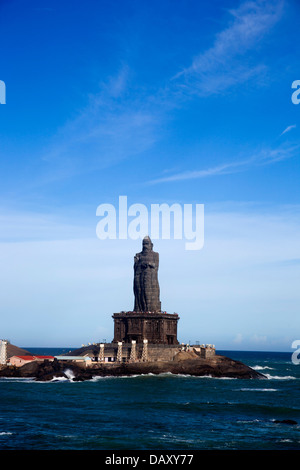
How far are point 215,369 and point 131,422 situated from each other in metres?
56.8

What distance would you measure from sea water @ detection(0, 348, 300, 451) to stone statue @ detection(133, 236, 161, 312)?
30713 mm

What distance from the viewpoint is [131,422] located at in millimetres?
46750

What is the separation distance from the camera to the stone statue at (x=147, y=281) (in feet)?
367

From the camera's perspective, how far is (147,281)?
11206 cm

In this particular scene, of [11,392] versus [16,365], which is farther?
[16,365]

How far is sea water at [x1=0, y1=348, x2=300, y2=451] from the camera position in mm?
38219

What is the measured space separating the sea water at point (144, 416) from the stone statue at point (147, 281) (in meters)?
30.7

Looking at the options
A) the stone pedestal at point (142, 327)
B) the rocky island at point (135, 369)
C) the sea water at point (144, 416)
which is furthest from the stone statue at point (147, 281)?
the sea water at point (144, 416)

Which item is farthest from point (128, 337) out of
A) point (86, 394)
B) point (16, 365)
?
point (86, 394)

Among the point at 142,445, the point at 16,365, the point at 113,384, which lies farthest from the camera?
the point at 16,365

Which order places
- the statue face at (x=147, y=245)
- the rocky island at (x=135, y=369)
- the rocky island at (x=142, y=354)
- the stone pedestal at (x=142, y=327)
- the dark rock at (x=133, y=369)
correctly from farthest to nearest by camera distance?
1. the statue face at (x=147, y=245)
2. the stone pedestal at (x=142, y=327)
3. the rocky island at (x=142, y=354)
4. the dark rock at (x=133, y=369)
5. the rocky island at (x=135, y=369)

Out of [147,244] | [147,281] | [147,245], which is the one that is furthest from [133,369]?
[147,244]

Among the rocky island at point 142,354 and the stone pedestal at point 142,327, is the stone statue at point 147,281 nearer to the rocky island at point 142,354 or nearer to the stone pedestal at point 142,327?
the rocky island at point 142,354
